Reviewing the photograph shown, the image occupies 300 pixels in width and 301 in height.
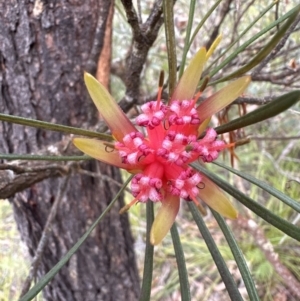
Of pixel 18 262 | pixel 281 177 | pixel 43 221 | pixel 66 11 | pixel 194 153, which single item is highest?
pixel 66 11

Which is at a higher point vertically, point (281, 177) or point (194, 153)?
point (194, 153)

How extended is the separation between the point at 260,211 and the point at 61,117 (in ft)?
1.85

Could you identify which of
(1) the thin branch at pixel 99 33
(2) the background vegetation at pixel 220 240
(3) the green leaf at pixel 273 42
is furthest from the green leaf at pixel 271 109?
(2) the background vegetation at pixel 220 240

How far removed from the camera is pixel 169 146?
30cm

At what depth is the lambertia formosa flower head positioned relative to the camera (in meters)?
0.30

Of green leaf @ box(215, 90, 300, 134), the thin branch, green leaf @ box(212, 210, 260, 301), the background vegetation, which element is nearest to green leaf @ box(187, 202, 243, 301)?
green leaf @ box(212, 210, 260, 301)

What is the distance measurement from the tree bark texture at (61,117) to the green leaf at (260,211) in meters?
0.32

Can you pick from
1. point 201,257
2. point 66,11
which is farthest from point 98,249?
point 201,257

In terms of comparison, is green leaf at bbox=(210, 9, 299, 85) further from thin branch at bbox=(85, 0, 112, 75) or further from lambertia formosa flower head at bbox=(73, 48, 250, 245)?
thin branch at bbox=(85, 0, 112, 75)

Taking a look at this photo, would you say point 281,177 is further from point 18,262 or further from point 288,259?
point 18,262

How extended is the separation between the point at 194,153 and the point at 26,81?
0.52 m

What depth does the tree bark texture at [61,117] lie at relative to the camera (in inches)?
27.6

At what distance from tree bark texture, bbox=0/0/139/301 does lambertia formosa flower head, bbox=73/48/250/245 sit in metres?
0.28

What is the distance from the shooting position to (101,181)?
87 centimetres
